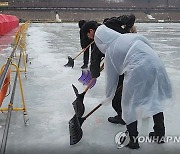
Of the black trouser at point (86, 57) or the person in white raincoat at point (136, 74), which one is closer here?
the person in white raincoat at point (136, 74)

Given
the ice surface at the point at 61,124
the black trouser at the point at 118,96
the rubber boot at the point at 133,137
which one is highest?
the black trouser at the point at 118,96

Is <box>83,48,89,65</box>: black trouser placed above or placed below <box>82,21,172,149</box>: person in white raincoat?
below

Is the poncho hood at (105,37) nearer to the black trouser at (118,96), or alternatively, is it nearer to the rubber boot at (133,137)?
the black trouser at (118,96)

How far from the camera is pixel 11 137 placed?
11.1 feet

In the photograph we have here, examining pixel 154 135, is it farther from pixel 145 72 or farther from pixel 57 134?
pixel 57 134

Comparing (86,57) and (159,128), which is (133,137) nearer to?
(159,128)

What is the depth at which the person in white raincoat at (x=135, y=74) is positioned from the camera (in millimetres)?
2955

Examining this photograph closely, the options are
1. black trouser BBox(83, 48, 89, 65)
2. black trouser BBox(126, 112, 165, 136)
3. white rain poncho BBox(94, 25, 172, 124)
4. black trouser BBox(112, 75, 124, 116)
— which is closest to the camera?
white rain poncho BBox(94, 25, 172, 124)

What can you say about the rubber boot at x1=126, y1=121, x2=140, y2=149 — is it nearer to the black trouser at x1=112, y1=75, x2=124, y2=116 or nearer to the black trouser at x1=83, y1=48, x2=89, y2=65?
the black trouser at x1=112, y1=75, x2=124, y2=116

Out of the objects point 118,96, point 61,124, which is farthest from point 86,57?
point 118,96

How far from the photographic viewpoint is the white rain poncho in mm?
2953

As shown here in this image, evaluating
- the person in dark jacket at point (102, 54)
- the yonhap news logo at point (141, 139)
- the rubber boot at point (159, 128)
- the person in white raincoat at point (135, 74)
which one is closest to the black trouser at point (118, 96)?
the person in dark jacket at point (102, 54)

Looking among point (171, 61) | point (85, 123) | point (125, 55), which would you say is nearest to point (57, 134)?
point (85, 123)

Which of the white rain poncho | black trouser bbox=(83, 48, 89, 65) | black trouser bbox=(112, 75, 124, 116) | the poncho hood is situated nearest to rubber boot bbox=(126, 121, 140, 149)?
the white rain poncho
